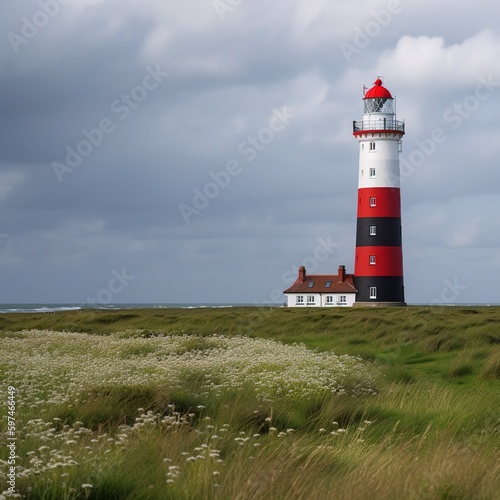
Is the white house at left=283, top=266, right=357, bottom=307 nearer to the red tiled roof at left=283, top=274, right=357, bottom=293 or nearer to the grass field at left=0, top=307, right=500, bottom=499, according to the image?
the red tiled roof at left=283, top=274, right=357, bottom=293

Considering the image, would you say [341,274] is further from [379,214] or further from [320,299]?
[379,214]

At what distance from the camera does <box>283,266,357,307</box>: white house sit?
61.3 meters

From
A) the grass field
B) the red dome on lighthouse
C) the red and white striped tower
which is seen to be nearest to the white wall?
the red and white striped tower

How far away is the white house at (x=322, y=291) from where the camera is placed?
61344mm

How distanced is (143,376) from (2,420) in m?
3.52

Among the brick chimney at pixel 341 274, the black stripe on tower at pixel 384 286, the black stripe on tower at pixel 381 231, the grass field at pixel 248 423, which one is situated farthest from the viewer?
the brick chimney at pixel 341 274

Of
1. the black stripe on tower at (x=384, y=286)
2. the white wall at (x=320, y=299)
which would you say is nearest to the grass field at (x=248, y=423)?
the black stripe on tower at (x=384, y=286)

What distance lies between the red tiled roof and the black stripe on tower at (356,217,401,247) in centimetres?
695

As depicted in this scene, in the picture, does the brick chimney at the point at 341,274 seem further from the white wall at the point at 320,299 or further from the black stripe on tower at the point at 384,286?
the black stripe on tower at the point at 384,286

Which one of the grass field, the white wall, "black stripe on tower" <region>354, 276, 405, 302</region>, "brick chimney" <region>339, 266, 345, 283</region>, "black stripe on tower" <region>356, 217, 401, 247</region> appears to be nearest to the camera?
the grass field

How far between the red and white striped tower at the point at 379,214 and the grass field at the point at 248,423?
3284 centimetres

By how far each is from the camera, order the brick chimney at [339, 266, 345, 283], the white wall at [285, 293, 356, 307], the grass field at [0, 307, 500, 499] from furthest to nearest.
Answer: the brick chimney at [339, 266, 345, 283]
the white wall at [285, 293, 356, 307]
the grass field at [0, 307, 500, 499]

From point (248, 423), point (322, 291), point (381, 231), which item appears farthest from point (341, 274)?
point (248, 423)

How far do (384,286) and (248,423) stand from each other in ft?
149
